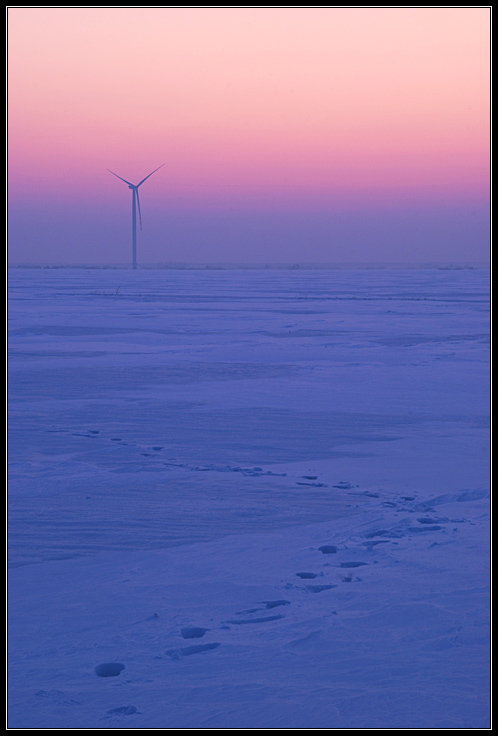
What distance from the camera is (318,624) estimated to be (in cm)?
309

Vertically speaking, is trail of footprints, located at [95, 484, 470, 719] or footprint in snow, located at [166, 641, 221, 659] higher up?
trail of footprints, located at [95, 484, 470, 719]

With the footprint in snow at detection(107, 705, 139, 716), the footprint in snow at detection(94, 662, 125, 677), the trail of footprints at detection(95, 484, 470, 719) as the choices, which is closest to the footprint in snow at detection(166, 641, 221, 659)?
the trail of footprints at detection(95, 484, 470, 719)

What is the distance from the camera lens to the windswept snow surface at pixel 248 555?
2629 mm

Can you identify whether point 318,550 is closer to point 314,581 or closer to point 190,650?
point 314,581

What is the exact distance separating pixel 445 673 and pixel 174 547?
168 centimetres

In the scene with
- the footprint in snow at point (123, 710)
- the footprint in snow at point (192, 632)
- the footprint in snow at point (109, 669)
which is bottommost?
the footprint in snow at point (123, 710)

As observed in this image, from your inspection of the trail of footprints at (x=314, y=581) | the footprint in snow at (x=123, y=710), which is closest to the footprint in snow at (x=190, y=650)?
the trail of footprints at (x=314, y=581)

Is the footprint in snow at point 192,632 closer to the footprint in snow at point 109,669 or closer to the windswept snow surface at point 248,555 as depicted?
the windswept snow surface at point 248,555

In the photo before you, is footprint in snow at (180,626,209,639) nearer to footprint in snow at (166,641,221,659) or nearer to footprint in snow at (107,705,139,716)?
footprint in snow at (166,641,221,659)

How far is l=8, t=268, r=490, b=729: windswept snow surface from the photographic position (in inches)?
104

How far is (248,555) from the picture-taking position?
3.87m

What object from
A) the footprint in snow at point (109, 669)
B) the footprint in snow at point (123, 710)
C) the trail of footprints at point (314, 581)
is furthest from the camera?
the trail of footprints at point (314, 581)

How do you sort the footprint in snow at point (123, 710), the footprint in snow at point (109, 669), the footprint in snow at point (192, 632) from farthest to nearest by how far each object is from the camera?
1. the footprint in snow at point (192, 632)
2. the footprint in snow at point (109, 669)
3. the footprint in snow at point (123, 710)

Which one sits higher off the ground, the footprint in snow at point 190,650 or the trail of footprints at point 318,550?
the trail of footprints at point 318,550
